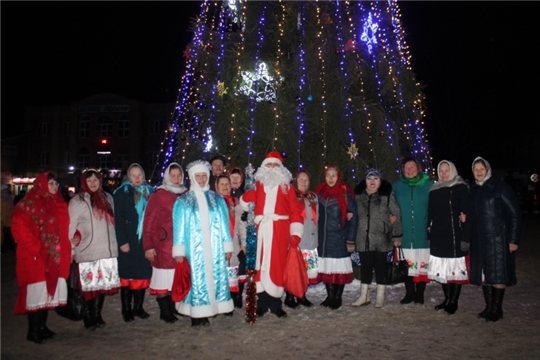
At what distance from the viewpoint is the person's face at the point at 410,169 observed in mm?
6285

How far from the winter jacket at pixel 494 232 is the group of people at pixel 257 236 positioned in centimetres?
1

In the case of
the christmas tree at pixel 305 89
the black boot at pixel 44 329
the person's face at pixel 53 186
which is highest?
the christmas tree at pixel 305 89

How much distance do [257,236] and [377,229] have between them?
5.33ft

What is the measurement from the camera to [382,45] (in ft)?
30.7

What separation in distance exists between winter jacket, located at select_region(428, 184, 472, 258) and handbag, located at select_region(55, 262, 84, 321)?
441cm

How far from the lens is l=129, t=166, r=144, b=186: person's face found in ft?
18.8

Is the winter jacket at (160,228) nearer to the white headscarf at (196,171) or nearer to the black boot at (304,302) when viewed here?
the white headscarf at (196,171)

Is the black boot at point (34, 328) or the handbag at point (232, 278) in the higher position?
the handbag at point (232, 278)

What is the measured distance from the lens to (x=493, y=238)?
5.44m

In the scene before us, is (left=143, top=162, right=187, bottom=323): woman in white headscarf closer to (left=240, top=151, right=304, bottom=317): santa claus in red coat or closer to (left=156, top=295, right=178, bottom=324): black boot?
(left=156, top=295, right=178, bottom=324): black boot

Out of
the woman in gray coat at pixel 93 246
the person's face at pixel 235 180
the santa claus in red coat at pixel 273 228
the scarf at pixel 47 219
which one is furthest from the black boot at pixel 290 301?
the scarf at pixel 47 219

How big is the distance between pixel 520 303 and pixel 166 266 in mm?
4795

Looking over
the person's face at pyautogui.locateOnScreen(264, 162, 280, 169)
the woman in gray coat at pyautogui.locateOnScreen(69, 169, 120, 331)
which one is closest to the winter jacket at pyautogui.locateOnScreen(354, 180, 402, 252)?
the person's face at pyautogui.locateOnScreen(264, 162, 280, 169)

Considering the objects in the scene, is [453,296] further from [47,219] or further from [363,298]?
[47,219]
